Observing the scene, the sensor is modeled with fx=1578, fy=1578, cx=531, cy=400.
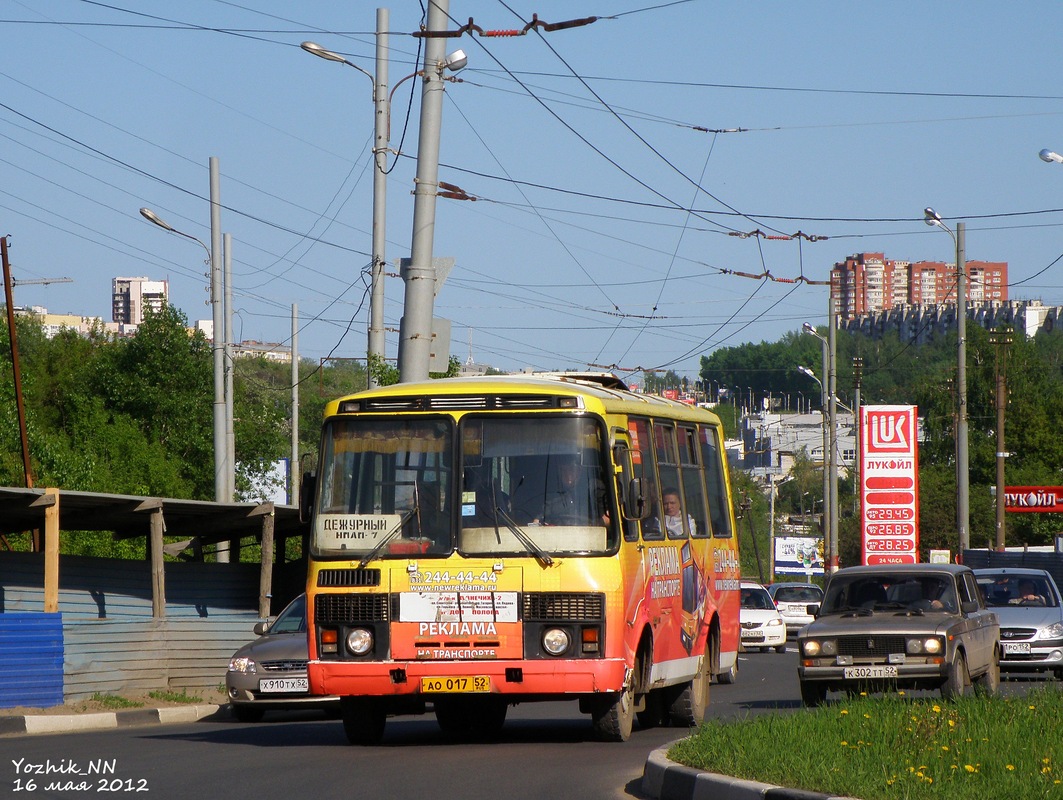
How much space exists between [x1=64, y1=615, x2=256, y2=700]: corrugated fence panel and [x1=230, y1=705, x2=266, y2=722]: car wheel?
189 cm

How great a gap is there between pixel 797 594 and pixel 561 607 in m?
33.4

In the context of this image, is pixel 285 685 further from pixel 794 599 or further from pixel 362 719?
Result: pixel 794 599

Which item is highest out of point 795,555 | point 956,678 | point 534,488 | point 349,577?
A: point 534,488

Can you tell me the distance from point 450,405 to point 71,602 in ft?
46.5

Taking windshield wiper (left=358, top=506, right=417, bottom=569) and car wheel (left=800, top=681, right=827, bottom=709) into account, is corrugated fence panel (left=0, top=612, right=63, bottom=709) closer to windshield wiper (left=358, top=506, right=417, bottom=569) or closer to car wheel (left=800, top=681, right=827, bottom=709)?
windshield wiper (left=358, top=506, right=417, bottom=569)

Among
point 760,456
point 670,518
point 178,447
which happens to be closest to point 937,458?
point 760,456

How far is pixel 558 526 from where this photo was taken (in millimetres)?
12289

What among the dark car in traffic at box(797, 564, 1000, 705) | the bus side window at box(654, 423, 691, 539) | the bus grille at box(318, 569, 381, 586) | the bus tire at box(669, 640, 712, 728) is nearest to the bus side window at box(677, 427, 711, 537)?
the bus side window at box(654, 423, 691, 539)

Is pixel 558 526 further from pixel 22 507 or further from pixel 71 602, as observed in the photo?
pixel 71 602

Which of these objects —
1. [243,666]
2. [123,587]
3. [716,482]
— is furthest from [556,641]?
[123,587]

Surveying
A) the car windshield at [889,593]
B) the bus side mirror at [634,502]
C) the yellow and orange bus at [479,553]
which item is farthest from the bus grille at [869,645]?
the bus side mirror at [634,502]

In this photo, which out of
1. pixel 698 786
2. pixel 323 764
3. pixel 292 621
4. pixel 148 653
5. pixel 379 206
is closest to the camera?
pixel 698 786

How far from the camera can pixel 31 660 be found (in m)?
17.9

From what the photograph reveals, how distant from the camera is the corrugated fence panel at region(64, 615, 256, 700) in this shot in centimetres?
1908
